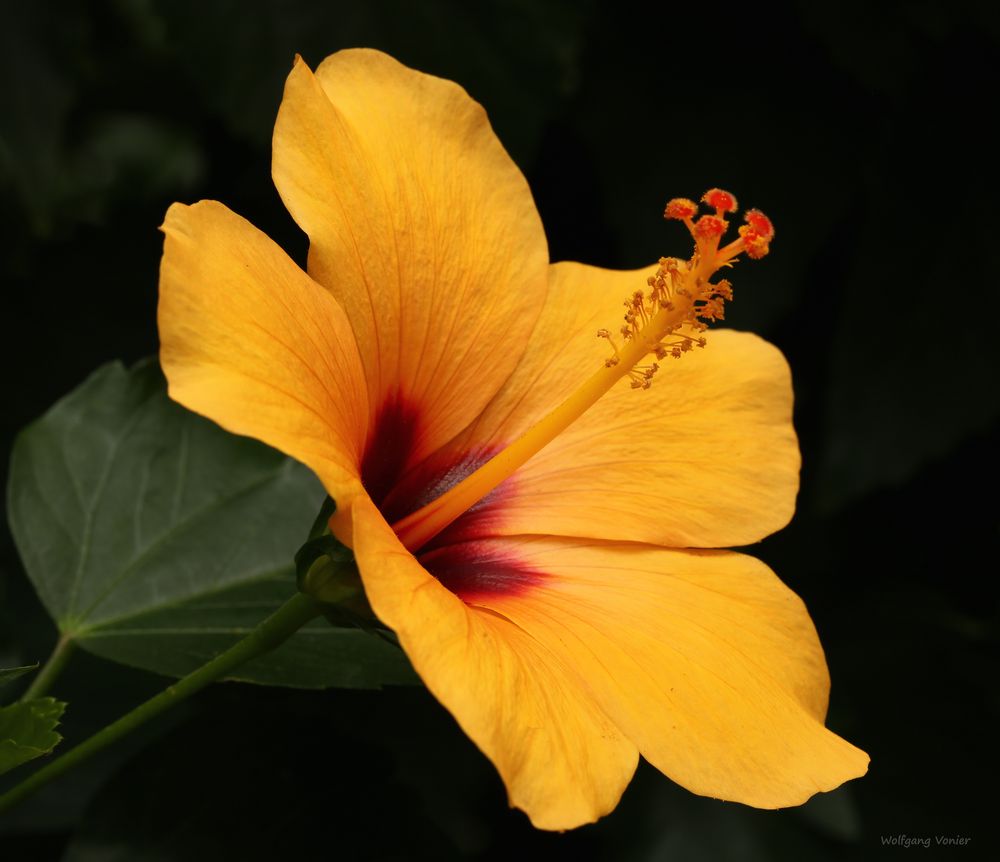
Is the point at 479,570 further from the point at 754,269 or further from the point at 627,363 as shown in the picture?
the point at 754,269

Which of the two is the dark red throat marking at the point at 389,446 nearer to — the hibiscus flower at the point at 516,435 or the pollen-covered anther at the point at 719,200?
the hibiscus flower at the point at 516,435

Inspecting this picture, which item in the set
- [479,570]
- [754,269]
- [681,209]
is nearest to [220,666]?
[479,570]

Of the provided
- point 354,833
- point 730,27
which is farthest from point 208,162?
point 354,833

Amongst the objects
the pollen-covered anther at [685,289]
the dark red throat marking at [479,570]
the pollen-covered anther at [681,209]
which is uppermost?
the pollen-covered anther at [681,209]

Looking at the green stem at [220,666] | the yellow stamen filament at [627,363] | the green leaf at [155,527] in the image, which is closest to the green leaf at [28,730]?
the green stem at [220,666]

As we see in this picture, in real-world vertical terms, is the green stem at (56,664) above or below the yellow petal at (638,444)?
below

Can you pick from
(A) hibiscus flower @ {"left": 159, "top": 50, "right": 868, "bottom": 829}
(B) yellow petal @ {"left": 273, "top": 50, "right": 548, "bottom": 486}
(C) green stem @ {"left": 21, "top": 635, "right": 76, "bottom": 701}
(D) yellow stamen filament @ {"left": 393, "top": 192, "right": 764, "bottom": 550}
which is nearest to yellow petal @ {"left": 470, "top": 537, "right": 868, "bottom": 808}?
(A) hibiscus flower @ {"left": 159, "top": 50, "right": 868, "bottom": 829}

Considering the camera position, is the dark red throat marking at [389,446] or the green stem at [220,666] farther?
the dark red throat marking at [389,446]

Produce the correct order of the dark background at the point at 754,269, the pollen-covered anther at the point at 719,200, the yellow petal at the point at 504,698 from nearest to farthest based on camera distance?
the yellow petal at the point at 504,698, the pollen-covered anther at the point at 719,200, the dark background at the point at 754,269
